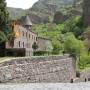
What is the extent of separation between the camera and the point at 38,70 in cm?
4600

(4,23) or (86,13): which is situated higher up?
(86,13)

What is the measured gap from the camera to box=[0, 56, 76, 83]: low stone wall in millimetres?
40647

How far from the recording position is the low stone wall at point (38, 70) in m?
40.6

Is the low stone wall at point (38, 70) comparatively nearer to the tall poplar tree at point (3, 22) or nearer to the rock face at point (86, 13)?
the tall poplar tree at point (3, 22)

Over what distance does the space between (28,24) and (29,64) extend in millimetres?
50113

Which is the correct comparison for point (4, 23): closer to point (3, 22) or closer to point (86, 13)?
point (3, 22)

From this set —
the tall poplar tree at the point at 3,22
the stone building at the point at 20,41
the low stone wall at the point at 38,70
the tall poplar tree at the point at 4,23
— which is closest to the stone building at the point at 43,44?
the stone building at the point at 20,41

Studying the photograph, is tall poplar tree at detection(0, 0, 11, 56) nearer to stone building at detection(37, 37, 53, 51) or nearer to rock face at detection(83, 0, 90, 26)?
stone building at detection(37, 37, 53, 51)

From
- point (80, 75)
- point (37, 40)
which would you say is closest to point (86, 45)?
point (37, 40)

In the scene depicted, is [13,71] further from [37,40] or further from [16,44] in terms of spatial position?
[37,40]

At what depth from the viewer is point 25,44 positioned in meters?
78.2

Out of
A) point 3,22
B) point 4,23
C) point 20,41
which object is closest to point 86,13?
point 20,41

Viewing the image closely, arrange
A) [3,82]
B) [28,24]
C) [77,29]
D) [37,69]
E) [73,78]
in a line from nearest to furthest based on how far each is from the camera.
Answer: [3,82], [37,69], [73,78], [28,24], [77,29]

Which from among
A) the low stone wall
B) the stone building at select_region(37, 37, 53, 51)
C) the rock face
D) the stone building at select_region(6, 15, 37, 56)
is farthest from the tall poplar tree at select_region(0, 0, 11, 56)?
the rock face
